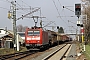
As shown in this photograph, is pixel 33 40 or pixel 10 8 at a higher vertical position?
pixel 10 8

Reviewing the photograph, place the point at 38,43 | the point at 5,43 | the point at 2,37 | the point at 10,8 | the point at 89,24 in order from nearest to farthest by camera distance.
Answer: the point at 38,43 < the point at 10,8 < the point at 5,43 < the point at 2,37 < the point at 89,24

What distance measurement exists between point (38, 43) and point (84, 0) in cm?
1876

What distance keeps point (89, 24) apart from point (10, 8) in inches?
950

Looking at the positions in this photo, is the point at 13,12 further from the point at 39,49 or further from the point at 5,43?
the point at 5,43

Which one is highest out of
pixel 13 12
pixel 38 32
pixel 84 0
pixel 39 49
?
pixel 84 0

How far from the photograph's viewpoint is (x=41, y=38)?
113 ft

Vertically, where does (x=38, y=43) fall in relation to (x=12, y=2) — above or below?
below

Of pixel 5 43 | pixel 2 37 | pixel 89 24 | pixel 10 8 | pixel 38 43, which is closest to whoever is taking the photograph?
pixel 38 43

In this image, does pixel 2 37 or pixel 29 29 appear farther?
pixel 2 37

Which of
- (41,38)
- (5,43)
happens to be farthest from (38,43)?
(5,43)

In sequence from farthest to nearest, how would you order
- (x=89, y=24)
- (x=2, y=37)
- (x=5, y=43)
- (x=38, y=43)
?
(x=89, y=24), (x=2, y=37), (x=5, y=43), (x=38, y=43)

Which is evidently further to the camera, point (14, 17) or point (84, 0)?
point (84, 0)

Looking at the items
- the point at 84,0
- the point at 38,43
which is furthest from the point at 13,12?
the point at 84,0

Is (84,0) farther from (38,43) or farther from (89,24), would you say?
(38,43)
